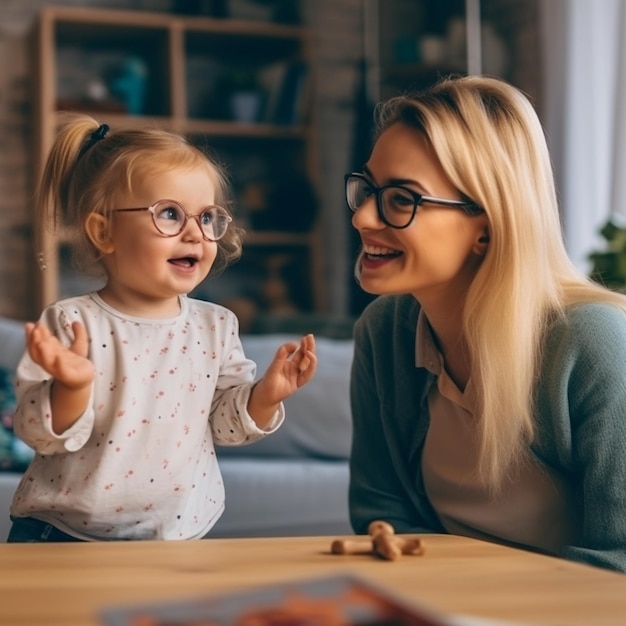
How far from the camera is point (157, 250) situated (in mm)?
1236

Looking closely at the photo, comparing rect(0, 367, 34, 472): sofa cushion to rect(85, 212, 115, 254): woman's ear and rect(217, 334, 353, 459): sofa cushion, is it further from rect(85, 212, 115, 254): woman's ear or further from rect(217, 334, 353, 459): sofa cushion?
rect(85, 212, 115, 254): woman's ear

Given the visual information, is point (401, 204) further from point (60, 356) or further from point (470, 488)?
point (60, 356)

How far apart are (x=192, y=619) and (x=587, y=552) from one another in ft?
2.41

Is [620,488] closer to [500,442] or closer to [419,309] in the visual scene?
[500,442]

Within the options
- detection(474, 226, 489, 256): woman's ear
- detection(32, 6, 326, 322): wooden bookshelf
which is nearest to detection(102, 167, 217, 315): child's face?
detection(474, 226, 489, 256): woman's ear

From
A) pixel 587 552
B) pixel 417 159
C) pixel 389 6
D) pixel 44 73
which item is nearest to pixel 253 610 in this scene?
pixel 587 552

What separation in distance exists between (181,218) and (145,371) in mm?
177

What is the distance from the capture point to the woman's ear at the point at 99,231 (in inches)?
50.8

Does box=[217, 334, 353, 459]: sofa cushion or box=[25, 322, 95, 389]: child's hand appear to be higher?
box=[25, 322, 95, 389]: child's hand

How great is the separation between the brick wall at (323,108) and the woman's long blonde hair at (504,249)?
3.03 meters

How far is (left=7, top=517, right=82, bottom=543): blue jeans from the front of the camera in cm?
127

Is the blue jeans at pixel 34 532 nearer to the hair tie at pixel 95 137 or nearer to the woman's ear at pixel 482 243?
the hair tie at pixel 95 137

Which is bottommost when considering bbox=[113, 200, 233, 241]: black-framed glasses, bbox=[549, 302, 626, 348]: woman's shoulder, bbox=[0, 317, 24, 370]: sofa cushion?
bbox=[0, 317, 24, 370]: sofa cushion

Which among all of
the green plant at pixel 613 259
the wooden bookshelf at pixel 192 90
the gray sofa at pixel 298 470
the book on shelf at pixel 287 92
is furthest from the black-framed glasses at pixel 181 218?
the book on shelf at pixel 287 92
